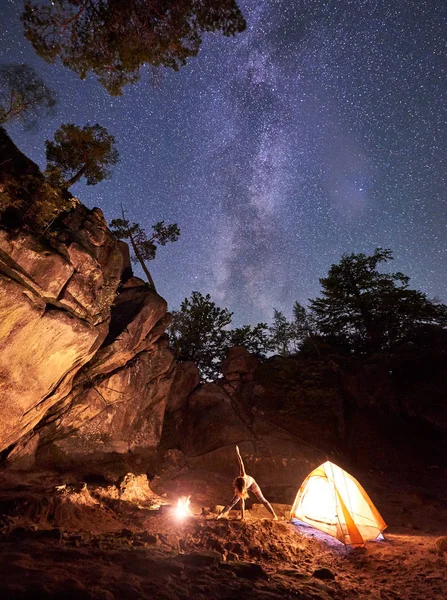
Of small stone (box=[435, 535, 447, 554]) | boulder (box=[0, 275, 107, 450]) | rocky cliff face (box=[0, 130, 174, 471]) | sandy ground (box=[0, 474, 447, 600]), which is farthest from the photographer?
rocky cliff face (box=[0, 130, 174, 471])

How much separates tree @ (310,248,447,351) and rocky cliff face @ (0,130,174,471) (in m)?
14.1

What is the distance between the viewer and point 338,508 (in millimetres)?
8516

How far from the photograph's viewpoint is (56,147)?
1416cm

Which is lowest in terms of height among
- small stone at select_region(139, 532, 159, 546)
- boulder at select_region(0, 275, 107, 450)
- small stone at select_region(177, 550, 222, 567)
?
small stone at select_region(139, 532, 159, 546)

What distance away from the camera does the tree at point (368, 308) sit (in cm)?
1975

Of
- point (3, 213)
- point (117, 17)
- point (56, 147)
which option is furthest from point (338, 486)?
point (56, 147)

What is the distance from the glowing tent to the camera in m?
8.05

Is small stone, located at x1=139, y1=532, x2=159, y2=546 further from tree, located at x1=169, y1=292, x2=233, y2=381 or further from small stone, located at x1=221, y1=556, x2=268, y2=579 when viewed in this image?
tree, located at x1=169, y1=292, x2=233, y2=381

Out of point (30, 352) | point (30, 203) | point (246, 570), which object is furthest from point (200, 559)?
point (30, 203)

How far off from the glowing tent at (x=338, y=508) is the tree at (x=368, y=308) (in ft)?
46.9

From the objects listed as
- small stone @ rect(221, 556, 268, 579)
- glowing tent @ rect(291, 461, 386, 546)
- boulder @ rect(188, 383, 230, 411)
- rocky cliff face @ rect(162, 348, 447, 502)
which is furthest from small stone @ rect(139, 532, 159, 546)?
boulder @ rect(188, 383, 230, 411)

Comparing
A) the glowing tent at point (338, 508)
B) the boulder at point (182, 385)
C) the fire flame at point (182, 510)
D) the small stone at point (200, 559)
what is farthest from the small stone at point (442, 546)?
the boulder at point (182, 385)

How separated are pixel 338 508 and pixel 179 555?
5615 mm

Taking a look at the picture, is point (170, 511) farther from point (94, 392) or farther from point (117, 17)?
point (117, 17)
